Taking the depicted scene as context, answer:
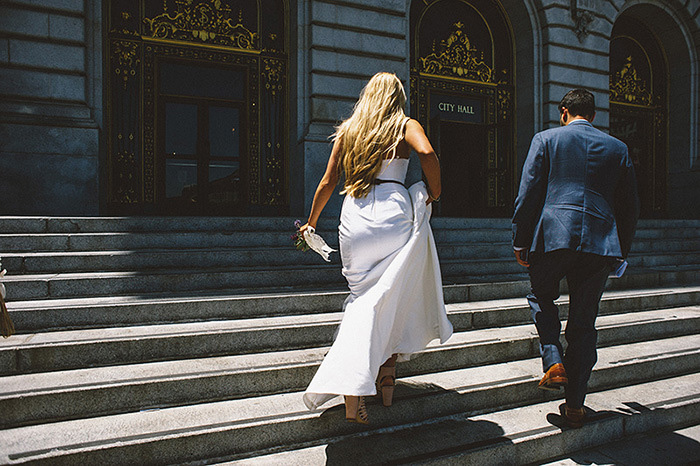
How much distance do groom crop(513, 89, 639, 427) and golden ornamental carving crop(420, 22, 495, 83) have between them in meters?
9.43

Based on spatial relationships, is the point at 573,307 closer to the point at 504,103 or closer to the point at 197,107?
the point at 197,107

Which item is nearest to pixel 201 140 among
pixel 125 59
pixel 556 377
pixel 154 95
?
pixel 154 95

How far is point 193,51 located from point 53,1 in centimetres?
255

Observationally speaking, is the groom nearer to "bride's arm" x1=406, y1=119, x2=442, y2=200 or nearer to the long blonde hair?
"bride's arm" x1=406, y1=119, x2=442, y2=200

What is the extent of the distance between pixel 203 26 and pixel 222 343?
835 centimetres

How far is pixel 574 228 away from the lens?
303cm

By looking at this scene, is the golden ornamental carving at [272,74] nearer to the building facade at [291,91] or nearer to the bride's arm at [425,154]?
the building facade at [291,91]

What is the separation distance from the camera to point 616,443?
3.41 metres

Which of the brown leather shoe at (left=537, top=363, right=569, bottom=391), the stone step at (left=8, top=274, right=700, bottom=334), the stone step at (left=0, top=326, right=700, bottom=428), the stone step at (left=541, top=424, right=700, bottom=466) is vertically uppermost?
the stone step at (left=8, top=274, right=700, bottom=334)

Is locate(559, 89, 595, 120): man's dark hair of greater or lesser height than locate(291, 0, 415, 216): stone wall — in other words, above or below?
below

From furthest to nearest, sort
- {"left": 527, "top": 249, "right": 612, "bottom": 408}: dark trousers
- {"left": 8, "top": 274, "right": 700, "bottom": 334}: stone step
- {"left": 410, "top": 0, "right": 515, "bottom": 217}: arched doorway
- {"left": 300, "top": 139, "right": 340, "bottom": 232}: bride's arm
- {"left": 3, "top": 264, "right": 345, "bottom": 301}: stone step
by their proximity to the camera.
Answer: {"left": 410, "top": 0, "right": 515, "bottom": 217}: arched doorway → {"left": 3, "top": 264, "right": 345, "bottom": 301}: stone step → {"left": 8, "top": 274, "right": 700, "bottom": 334}: stone step → {"left": 300, "top": 139, "right": 340, "bottom": 232}: bride's arm → {"left": 527, "top": 249, "right": 612, "bottom": 408}: dark trousers

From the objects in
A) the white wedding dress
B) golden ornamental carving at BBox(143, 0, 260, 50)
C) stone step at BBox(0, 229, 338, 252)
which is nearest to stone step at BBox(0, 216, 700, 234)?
stone step at BBox(0, 229, 338, 252)

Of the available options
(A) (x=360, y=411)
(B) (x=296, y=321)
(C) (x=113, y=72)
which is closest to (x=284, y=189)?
(C) (x=113, y=72)

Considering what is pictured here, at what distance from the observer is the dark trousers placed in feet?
10.2
